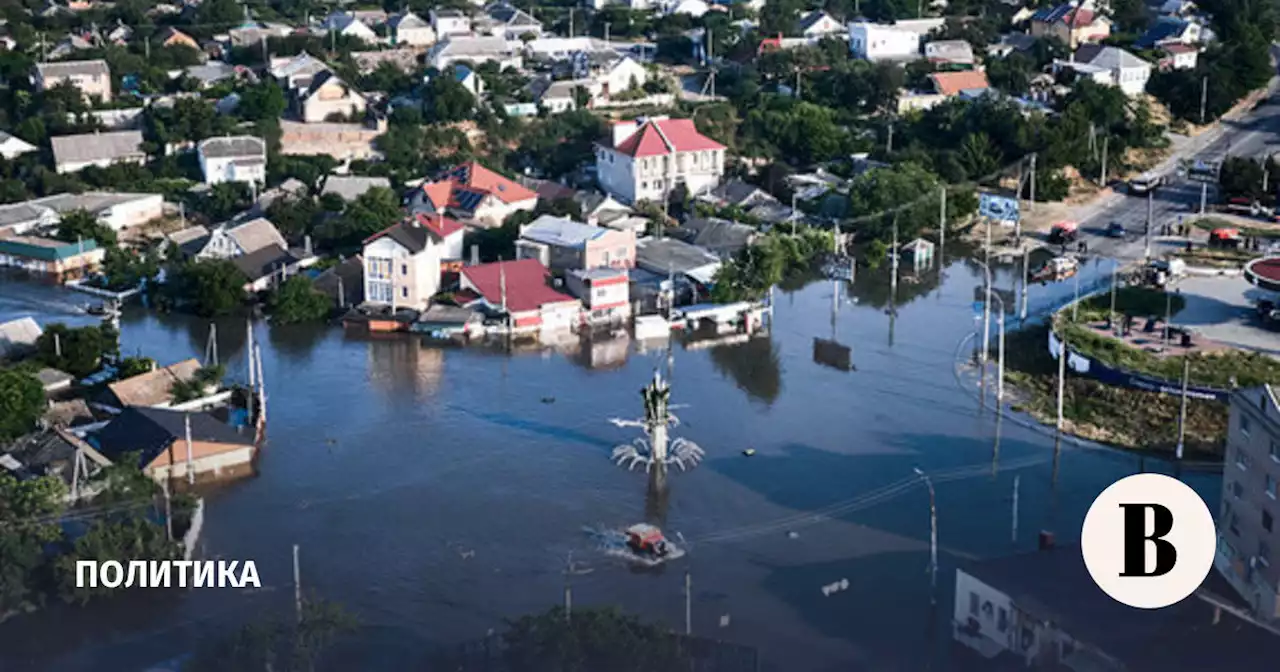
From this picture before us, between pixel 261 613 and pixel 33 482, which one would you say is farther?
pixel 33 482

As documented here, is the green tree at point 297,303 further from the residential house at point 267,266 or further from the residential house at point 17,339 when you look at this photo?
the residential house at point 17,339

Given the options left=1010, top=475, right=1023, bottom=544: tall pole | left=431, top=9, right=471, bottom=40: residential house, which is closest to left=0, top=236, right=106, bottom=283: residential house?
left=1010, top=475, right=1023, bottom=544: tall pole

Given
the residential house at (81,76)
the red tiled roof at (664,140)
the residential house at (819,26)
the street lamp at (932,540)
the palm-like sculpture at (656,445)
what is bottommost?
the street lamp at (932,540)

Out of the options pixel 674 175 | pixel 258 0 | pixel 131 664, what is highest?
pixel 258 0

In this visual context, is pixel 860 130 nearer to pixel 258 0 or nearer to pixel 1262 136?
pixel 1262 136

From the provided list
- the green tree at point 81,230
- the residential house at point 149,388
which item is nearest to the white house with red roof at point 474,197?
the green tree at point 81,230

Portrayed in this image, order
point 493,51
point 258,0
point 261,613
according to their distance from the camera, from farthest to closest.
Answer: point 258,0 → point 493,51 → point 261,613

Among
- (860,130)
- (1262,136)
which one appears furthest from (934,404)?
(1262,136)
